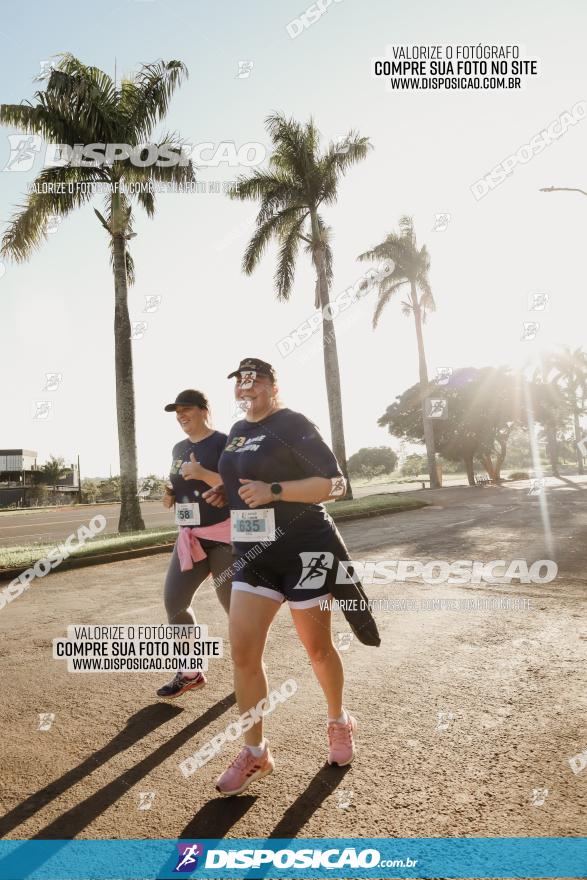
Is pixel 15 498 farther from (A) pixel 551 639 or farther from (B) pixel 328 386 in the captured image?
A: (A) pixel 551 639

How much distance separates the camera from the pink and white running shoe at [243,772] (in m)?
2.80

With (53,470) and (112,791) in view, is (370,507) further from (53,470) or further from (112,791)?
(53,470)

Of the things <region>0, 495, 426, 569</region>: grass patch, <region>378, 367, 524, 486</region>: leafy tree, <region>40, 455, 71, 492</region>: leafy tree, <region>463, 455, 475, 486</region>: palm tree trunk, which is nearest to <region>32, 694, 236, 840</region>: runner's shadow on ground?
<region>0, 495, 426, 569</region>: grass patch

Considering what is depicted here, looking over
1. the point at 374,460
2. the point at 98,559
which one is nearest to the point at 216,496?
the point at 98,559

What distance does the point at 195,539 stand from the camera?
14.4ft

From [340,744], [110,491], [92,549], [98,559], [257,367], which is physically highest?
[110,491]

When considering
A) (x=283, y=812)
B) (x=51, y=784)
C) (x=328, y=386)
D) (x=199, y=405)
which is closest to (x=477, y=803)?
(x=283, y=812)

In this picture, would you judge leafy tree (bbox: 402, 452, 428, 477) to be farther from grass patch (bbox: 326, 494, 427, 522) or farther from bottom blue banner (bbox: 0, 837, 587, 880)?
bottom blue banner (bbox: 0, 837, 587, 880)

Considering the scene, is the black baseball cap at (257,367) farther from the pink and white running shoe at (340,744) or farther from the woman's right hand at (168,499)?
the pink and white running shoe at (340,744)

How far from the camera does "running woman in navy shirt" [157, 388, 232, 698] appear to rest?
4316 mm

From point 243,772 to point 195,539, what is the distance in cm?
183

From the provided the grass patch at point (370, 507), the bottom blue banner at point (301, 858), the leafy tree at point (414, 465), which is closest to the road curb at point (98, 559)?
the grass patch at point (370, 507)

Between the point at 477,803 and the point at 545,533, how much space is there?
414 inches

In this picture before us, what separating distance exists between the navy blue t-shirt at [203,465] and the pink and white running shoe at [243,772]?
1727 mm
